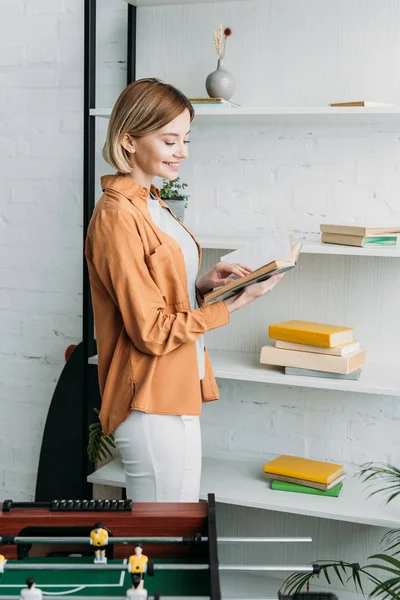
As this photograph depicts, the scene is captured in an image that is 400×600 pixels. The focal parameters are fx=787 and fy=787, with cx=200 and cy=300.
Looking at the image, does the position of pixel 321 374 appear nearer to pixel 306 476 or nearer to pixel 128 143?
pixel 306 476

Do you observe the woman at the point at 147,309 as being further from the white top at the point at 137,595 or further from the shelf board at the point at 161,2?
the white top at the point at 137,595

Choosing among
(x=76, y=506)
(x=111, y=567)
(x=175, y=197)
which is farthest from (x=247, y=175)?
(x=111, y=567)

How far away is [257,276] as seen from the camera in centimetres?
190

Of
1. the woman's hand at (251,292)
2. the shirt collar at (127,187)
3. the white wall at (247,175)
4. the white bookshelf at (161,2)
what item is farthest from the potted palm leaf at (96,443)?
the white bookshelf at (161,2)

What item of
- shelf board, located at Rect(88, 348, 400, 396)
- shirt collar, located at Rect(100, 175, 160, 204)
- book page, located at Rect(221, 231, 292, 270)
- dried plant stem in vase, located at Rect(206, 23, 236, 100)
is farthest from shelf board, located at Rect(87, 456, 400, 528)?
dried plant stem in vase, located at Rect(206, 23, 236, 100)

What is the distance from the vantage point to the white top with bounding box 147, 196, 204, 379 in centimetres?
202

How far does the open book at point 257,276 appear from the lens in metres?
1.85

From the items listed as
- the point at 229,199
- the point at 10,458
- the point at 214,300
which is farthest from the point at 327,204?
the point at 10,458

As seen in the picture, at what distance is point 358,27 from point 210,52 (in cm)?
47

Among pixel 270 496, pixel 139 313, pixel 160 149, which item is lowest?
pixel 270 496

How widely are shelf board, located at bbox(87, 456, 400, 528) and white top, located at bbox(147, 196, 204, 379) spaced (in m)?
0.50

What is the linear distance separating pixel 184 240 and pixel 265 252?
219mm

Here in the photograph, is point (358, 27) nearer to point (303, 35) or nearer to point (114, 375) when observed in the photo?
point (303, 35)

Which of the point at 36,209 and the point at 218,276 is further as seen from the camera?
the point at 36,209
